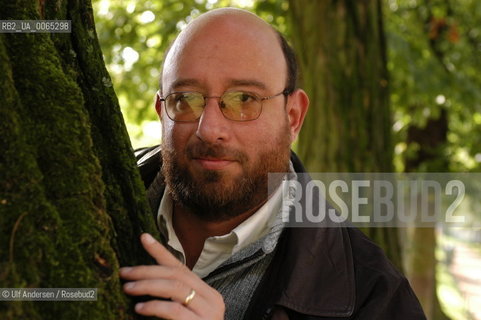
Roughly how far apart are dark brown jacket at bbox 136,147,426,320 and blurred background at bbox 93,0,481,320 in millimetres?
2627

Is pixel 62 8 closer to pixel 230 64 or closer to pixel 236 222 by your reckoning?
pixel 230 64

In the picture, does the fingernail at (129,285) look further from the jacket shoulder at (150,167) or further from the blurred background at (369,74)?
the blurred background at (369,74)

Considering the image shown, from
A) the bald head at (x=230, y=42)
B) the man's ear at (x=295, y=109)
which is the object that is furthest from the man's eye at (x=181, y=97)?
the man's ear at (x=295, y=109)

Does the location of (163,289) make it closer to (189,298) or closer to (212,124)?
(189,298)

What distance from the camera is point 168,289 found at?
161 centimetres

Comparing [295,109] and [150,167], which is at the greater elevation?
[295,109]

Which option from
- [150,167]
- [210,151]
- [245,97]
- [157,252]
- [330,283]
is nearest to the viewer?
[157,252]

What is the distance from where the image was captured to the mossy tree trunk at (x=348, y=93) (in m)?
5.02

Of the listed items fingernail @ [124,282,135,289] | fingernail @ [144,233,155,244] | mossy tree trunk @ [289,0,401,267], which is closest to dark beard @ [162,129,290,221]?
fingernail @ [144,233,155,244]

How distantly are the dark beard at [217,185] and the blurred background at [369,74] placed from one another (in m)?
2.53

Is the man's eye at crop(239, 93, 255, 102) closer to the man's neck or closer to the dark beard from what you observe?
the dark beard

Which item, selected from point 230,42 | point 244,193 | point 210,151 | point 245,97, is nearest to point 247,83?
point 245,97

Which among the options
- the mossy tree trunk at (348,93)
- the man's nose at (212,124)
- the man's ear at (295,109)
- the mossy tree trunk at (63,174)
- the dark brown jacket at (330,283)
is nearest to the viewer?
the mossy tree trunk at (63,174)

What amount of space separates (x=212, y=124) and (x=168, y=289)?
0.96m
